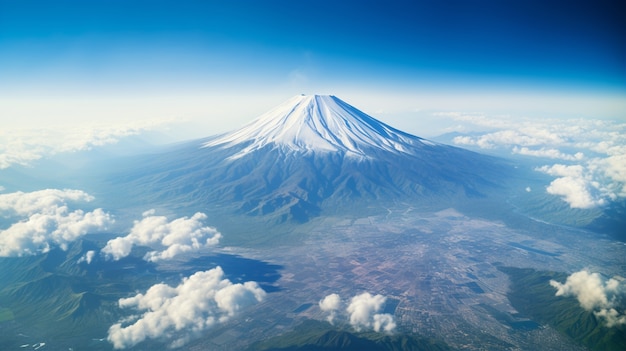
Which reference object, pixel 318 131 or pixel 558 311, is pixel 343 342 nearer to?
pixel 558 311

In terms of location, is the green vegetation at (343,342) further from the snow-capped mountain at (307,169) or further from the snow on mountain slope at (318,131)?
the snow on mountain slope at (318,131)

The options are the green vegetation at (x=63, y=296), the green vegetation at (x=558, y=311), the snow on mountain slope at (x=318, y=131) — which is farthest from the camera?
the snow on mountain slope at (x=318, y=131)

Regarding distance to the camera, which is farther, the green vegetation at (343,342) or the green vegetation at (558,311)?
the green vegetation at (558,311)

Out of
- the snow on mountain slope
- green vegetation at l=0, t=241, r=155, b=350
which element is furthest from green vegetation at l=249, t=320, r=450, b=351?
the snow on mountain slope

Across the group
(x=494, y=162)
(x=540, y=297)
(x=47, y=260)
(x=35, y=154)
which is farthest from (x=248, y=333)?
(x=35, y=154)

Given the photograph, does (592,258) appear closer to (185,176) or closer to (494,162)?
(494,162)

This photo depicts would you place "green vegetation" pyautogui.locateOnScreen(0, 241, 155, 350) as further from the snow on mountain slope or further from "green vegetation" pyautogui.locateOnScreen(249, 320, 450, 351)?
the snow on mountain slope

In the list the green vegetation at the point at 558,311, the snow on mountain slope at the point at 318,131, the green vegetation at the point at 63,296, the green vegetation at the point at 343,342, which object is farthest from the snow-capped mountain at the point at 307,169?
the green vegetation at the point at 343,342
